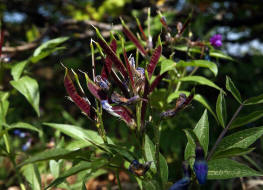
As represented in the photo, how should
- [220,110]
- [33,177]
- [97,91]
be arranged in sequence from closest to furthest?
[97,91] → [220,110] → [33,177]

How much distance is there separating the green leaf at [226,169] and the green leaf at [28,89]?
79cm

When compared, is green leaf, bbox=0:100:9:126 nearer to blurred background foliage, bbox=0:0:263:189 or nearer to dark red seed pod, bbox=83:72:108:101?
blurred background foliage, bbox=0:0:263:189

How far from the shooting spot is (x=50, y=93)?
14.6 feet

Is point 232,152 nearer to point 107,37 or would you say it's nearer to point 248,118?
point 248,118

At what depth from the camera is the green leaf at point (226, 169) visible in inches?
30.4

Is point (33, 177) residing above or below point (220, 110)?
below

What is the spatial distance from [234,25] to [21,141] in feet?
7.59

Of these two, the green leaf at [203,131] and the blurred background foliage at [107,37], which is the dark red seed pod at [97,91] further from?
the blurred background foliage at [107,37]

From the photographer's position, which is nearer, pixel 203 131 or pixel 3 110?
pixel 203 131

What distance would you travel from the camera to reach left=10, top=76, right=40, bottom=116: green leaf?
131cm

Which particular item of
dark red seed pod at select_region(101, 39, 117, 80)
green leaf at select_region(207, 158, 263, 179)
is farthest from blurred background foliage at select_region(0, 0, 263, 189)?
green leaf at select_region(207, 158, 263, 179)

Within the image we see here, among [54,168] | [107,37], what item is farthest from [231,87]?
[107,37]

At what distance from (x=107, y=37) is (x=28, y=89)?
4.11 feet

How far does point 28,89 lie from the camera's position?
1345 mm
